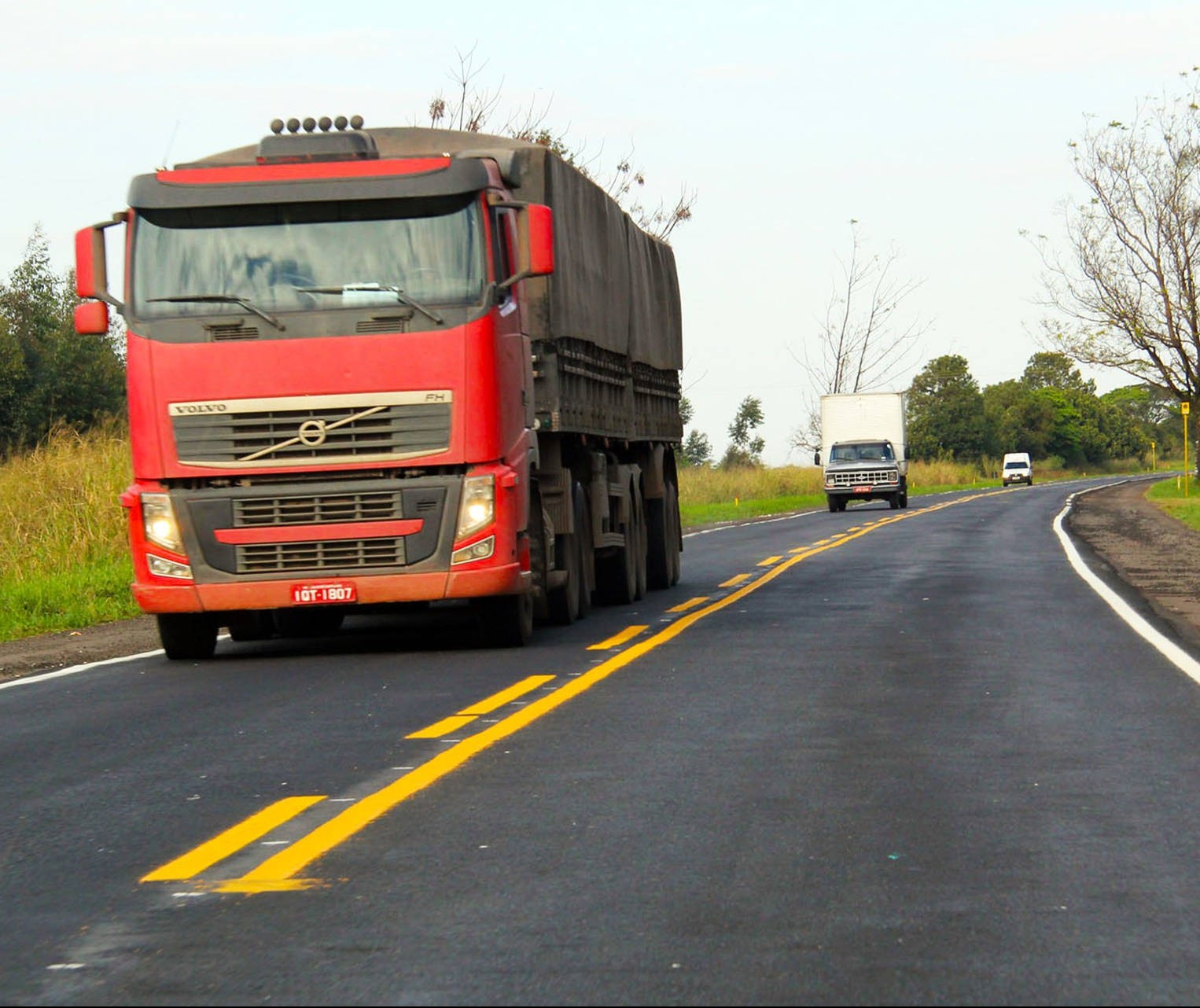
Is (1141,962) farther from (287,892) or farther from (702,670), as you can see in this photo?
(702,670)

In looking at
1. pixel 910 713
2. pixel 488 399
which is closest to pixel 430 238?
pixel 488 399

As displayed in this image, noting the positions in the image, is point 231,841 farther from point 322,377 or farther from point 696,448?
point 696,448

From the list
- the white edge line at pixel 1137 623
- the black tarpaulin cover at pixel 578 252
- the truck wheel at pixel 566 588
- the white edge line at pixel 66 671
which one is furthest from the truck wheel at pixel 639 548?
the white edge line at pixel 66 671

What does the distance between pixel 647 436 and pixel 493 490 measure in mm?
6824

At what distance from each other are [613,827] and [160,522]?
256 inches

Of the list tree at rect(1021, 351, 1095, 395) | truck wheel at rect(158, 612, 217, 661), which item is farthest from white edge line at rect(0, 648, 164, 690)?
tree at rect(1021, 351, 1095, 395)

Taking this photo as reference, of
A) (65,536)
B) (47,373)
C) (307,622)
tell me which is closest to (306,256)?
(307,622)

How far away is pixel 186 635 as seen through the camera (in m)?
13.0

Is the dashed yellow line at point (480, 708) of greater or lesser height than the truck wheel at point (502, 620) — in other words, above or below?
below

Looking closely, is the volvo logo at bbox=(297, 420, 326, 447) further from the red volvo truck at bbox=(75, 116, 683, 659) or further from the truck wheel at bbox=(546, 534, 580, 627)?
the truck wheel at bbox=(546, 534, 580, 627)

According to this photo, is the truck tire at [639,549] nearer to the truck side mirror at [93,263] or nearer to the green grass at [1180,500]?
the truck side mirror at [93,263]

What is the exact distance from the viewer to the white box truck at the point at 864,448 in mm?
49562

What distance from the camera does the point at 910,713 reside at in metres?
9.35

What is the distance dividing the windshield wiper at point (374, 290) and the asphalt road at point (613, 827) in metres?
2.33
